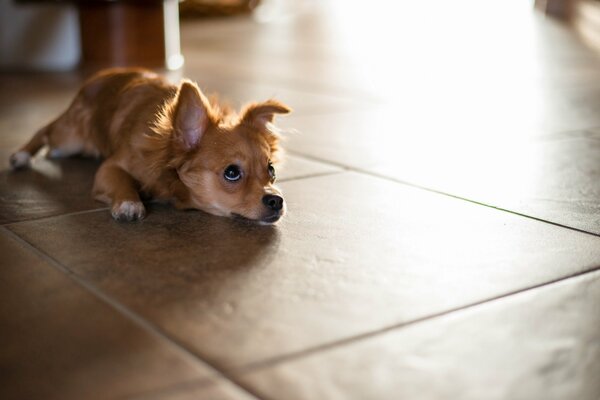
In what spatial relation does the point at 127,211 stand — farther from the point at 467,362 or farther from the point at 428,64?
the point at 428,64

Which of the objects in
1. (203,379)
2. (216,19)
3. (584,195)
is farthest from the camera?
(216,19)

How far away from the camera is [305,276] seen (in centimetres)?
175

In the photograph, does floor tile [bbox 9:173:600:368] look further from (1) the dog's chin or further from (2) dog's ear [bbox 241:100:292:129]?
(2) dog's ear [bbox 241:100:292:129]

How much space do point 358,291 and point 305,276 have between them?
0.14 m

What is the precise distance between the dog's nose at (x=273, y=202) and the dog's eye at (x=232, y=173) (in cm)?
13

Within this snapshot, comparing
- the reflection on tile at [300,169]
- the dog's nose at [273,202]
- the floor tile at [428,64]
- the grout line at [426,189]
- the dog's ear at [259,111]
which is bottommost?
the floor tile at [428,64]

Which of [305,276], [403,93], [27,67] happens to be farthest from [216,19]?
[305,276]

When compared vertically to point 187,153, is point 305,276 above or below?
below

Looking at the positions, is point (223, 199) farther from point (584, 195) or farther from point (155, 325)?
point (584, 195)

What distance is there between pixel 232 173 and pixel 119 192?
1.11 feet

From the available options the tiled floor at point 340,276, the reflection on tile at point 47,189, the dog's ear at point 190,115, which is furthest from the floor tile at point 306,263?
→ the dog's ear at point 190,115

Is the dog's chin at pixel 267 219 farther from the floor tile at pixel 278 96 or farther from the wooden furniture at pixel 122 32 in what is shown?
the wooden furniture at pixel 122 32

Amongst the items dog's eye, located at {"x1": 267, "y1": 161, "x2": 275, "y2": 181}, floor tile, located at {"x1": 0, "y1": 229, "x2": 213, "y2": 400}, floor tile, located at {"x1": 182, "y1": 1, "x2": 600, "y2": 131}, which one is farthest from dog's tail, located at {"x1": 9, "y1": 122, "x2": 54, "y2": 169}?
floor tile, located at {"x1": 182, "y1": 1, "x2": 600, "y2": 131}

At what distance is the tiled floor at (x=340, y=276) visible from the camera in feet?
4.28
